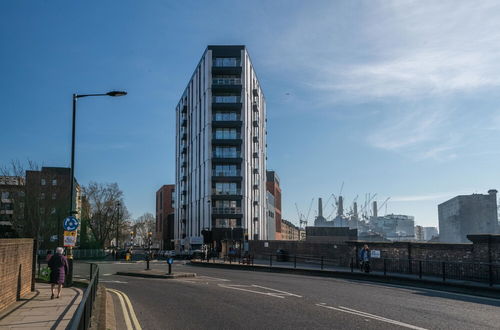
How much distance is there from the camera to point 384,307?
13.4 metres

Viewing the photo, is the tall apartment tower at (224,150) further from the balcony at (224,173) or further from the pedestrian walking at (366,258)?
the pedestrian walking at (366,258)

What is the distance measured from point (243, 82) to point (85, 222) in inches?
1551

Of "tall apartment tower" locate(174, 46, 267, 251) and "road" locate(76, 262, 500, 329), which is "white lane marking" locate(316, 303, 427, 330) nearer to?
"road" locate(76, 262, 500, 329)

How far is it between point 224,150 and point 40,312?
6549 centimetres

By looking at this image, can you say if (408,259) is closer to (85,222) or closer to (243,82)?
(243,82)

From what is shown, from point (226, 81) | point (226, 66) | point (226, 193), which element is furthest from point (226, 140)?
point (226, 66)

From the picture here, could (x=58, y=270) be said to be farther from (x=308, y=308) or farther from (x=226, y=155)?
(x=226, y=155)

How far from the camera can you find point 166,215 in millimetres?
130250

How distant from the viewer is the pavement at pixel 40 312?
35.4 feet

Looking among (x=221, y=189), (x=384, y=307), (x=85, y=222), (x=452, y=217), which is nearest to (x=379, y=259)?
(x=384, y=307)

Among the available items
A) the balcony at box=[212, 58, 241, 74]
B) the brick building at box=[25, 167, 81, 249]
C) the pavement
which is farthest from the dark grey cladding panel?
the pavement

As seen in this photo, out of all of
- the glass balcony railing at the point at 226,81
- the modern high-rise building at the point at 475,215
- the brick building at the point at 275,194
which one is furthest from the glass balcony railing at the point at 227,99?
the modern high-rise building at the point at 475,215

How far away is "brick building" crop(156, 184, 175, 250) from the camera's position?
406 ft

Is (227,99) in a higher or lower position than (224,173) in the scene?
higher
